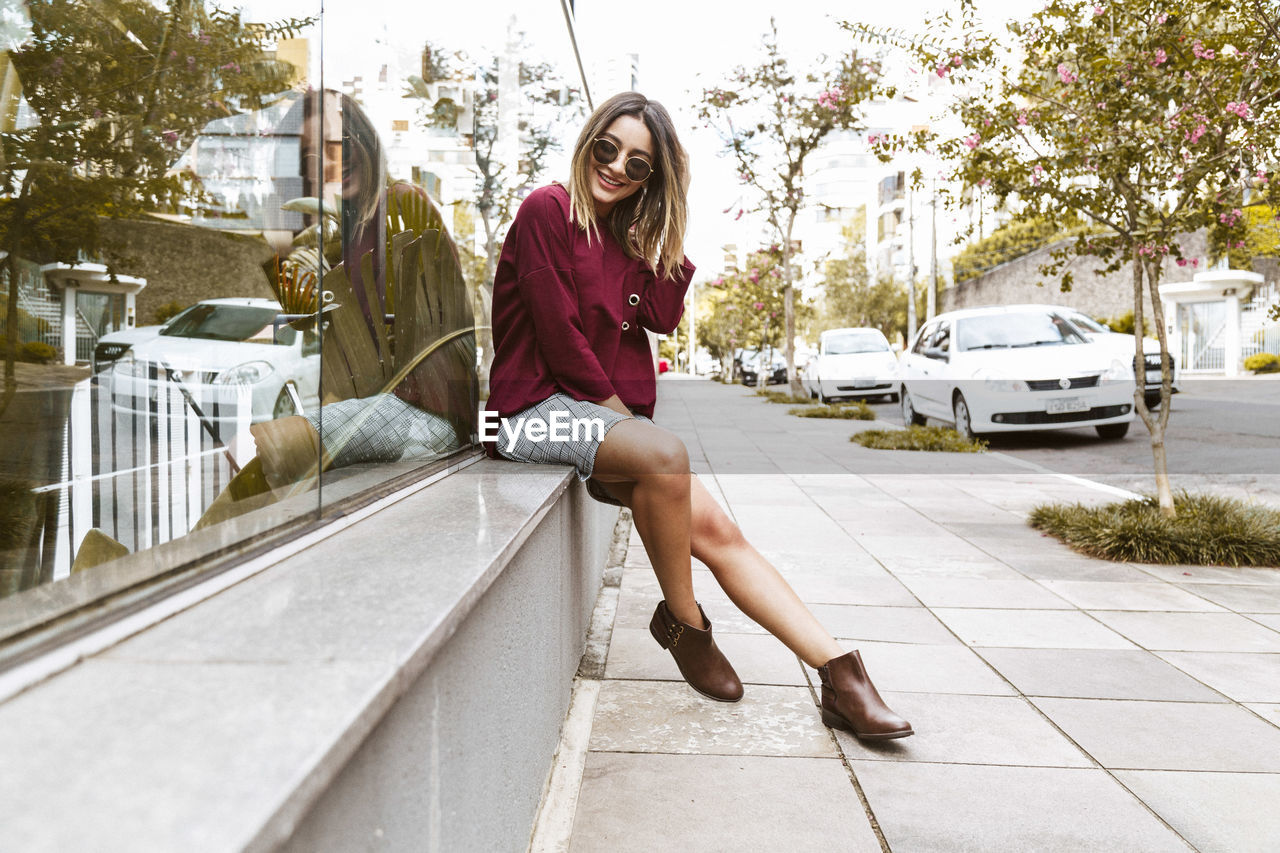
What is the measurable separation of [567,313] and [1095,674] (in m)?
2.07

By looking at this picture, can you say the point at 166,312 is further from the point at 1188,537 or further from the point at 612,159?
the point at 1188,537

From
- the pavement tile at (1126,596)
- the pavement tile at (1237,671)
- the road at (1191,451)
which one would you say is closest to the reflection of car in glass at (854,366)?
the road at (1191,451)

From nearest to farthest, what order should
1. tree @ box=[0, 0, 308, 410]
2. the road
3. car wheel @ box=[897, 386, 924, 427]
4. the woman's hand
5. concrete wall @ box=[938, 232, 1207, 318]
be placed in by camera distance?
tree @ box=[0, 0, 308, 410] → the woman's hand → the road → car wheel @ box=[897, 386, 924, 427] → concrete wall @ box=[938, 232, 1207, 318]

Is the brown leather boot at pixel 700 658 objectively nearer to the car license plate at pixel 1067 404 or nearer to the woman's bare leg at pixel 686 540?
the woman's bare leg at pixel 686 540

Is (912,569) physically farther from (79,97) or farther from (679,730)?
(79,97)

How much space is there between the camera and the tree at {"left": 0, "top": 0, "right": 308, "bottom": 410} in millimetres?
1287

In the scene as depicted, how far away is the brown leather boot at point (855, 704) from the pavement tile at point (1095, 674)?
0.71m

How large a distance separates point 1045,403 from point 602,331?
29.6ft

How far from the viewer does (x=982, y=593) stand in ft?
14.9

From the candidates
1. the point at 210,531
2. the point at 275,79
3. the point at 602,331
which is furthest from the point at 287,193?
the point at 602,331

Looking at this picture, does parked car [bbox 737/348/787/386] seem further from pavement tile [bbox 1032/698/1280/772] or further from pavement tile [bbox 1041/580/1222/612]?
pavement tile [bbox 1032/698/1280/772]

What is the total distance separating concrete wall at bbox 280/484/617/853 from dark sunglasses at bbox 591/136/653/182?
3.11 ft

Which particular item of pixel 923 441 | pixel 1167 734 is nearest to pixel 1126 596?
pixel 1167 734

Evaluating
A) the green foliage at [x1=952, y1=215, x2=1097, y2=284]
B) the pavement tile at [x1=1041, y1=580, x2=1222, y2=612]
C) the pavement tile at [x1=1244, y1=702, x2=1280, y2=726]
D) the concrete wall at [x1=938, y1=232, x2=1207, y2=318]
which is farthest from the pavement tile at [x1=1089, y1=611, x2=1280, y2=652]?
the green foliage at [x1=952, y1=215, x2=1097, y2=284]
